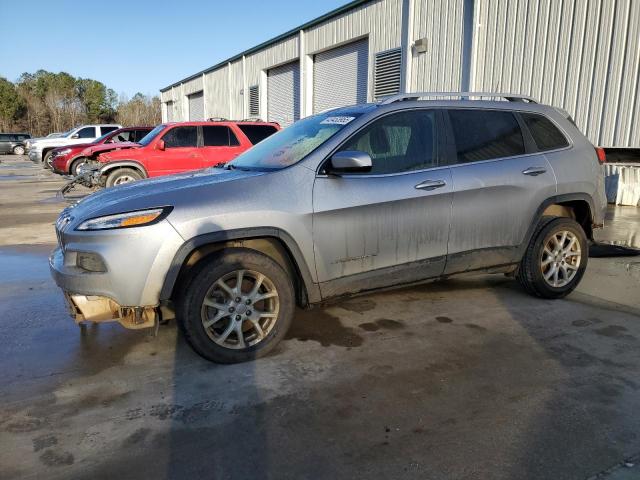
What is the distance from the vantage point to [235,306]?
137 inches

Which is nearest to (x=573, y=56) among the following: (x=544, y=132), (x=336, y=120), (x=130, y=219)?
(x=544, y=132)

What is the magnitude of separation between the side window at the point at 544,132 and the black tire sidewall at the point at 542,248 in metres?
0.71

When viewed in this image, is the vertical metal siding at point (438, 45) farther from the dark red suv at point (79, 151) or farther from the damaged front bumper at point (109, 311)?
the damaged front bumper at point (109, 311)

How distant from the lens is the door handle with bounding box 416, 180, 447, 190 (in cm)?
396

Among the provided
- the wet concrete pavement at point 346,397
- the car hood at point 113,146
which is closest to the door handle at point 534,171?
the wet concrete pavement at point 346,397

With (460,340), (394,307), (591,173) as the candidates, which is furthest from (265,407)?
(591,173)

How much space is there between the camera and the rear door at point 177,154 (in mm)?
11672

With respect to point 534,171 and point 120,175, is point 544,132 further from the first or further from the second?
point 120,175

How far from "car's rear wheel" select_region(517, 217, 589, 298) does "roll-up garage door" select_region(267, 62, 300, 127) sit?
1702 cm

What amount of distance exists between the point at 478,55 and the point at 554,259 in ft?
29.2

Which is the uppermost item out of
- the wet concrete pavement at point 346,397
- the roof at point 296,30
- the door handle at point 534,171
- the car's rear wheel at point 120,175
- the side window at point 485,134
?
the roof at point 296,30

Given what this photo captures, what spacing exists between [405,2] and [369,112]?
39.2ft

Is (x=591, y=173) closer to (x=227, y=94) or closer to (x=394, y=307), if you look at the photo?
(x=394, y=307)

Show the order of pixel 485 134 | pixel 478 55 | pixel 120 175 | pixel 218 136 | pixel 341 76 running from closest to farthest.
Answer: pixel 485 134
pixel 120 175
pixel 218 136
pixel 478 55
pixel 341 76
